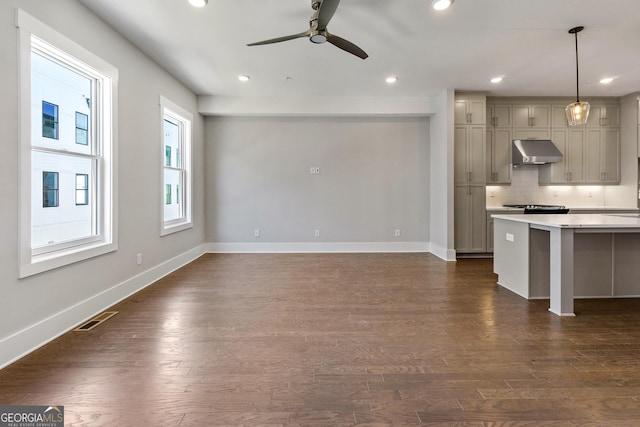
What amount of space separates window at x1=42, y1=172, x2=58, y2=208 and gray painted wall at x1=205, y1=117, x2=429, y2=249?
3446 millimetres

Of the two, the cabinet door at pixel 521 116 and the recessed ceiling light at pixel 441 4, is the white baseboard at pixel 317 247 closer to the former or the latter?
the cabinet door at pixel 521 116

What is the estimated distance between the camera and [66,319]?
2.59 metres

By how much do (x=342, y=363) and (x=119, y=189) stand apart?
9.62 ft

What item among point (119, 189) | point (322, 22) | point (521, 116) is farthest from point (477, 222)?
point (119, 189)

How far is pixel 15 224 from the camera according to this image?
7.09 ft

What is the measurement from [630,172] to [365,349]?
21.1 feet

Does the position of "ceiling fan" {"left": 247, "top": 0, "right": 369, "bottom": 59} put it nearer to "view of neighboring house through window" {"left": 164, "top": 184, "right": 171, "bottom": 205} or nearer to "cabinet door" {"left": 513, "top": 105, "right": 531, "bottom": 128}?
"view of neighboring house through window" {"left": 164, "top": 184, "right": 171, "bottom": 205}

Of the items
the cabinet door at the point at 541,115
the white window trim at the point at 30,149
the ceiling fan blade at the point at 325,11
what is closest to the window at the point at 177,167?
the white window trim at the point at 30,149

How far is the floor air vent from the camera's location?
2639 mm

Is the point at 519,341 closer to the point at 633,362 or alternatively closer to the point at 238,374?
the point at 633,362

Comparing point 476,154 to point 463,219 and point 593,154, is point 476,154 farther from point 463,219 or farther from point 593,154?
point 593,154

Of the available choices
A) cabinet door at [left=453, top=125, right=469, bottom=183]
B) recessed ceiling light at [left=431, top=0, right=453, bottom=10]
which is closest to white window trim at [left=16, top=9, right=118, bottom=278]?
recessed ceiling light at [left=431, top=0, right=453, bottom=10]

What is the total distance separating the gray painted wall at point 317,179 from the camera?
6.08 meters

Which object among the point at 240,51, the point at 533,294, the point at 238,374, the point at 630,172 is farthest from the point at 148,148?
the point at 630,172
